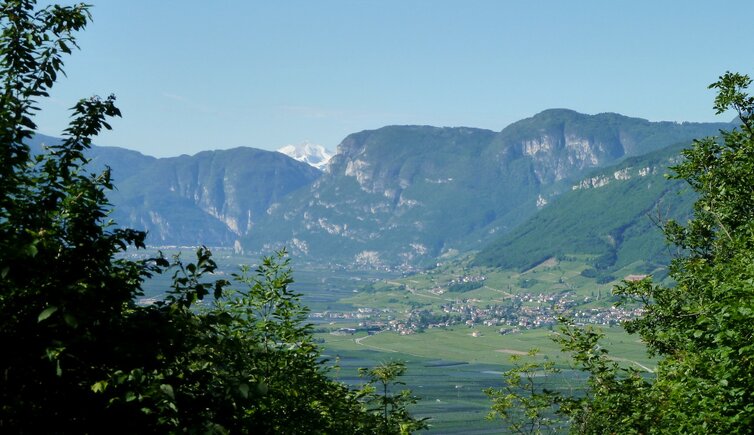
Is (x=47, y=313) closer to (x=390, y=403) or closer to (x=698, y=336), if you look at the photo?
(x=698, y=336)

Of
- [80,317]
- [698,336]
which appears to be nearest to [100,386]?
[80,317]

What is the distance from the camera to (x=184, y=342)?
926cm

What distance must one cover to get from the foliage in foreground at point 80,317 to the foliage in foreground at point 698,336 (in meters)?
9.27

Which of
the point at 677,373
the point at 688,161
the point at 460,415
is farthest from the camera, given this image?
the point at 460,415

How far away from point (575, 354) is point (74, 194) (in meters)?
17.1

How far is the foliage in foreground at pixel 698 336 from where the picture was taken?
1462cm

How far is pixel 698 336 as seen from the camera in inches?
583

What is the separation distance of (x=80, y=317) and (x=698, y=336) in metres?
11.5

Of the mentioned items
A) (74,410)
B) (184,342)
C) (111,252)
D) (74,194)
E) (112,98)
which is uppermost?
(112,98)

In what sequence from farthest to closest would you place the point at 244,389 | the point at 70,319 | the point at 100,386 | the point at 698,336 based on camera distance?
the point at 698,336, the point at 244,389, the point at 100,386, the point at 70,319

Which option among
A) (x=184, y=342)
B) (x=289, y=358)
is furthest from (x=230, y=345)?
(x=289, y=358)

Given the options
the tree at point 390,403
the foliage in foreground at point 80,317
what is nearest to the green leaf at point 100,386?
the foliage in foreground at point 80,317

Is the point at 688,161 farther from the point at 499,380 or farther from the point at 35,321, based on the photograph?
the point at 499,380

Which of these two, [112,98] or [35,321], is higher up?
[112,98]
